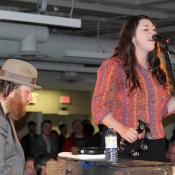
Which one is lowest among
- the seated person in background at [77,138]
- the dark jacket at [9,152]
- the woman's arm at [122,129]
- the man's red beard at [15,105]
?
the dark jacket at [9,152]

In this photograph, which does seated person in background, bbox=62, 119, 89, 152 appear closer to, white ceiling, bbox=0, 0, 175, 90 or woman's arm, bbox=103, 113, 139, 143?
white ceiling, bbox=0, 0, 175, 90

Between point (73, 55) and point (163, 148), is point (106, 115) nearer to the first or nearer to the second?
point (163, 148)

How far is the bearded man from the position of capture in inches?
118

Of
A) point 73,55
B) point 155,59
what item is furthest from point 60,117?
point 155,59

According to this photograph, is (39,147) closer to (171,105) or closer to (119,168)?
(171,105)

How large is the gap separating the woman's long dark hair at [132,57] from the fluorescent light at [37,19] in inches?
102

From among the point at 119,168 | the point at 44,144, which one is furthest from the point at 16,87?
the point at 44,144

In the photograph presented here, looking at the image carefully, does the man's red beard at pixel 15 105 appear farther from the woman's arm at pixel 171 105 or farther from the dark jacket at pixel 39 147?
the dark jacket at pixel 39 147

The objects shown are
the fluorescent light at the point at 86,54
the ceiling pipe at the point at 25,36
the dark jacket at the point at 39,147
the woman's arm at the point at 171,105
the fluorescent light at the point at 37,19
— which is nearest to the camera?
the woman's arm at the point at 171,105

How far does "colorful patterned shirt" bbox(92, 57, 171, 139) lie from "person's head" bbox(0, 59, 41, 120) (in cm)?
40

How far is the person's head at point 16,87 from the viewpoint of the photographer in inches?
123

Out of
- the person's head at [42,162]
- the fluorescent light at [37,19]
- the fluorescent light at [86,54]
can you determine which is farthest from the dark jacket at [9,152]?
the fluorescent light at [86,54]

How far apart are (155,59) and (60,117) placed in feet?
36.5

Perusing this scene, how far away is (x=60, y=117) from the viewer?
14.4 m
